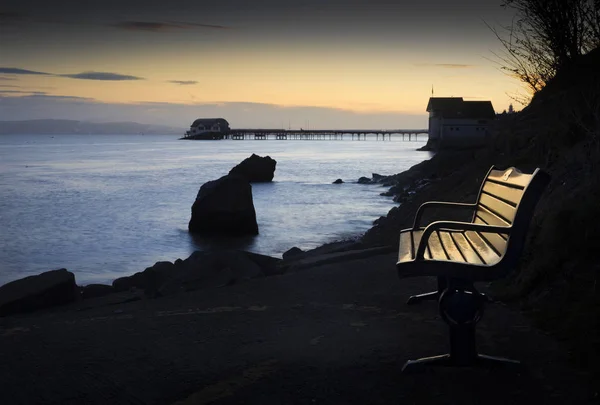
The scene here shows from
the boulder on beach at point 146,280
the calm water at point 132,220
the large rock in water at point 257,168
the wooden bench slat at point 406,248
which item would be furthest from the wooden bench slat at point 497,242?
the large rock in water at point 257,168

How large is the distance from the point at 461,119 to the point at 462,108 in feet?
6.10

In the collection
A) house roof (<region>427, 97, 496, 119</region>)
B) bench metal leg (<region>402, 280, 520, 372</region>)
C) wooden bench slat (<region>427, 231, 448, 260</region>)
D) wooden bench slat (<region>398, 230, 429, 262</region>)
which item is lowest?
bench metal leg (<region>402, 280, 520, 372</region>)

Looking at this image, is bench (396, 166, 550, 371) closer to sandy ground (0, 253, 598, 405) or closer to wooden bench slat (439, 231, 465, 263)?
wooden bench slat (439, 231, 465, 263)

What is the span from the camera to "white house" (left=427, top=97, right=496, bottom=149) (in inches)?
3162

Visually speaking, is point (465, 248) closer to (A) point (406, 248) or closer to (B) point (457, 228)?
(A) point (406, 248)

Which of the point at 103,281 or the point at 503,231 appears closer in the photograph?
the point at 503,231

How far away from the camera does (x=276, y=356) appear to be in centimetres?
452

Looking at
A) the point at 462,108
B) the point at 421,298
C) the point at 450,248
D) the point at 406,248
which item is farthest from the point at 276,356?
the point at 462,108

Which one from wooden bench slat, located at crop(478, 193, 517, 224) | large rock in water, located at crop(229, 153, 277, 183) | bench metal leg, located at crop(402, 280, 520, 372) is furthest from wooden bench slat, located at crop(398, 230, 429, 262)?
large rock in water, located at crop(229, 153, 277, 183)

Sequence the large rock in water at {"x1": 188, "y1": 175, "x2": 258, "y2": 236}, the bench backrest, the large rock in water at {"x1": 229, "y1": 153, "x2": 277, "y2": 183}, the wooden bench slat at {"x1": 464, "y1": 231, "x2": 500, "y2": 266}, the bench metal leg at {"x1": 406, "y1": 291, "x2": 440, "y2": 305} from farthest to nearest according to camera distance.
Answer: the large rock in water at {"x1": 229, "y1": 153, "x2": 277, "y2": 183}, the large rock in water at {"x1": 188, "y1": 175, "x2": 258, "y2": 236}, the bench metal leg at {"x1": 406, "y1": 291, "x2": 440, "y2": 305}, the wooden bench slat at {"x1": 464, "y1": 231, "x2": 500, "y2": 266}, the bench backrest

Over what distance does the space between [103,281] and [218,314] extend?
9.78 metres

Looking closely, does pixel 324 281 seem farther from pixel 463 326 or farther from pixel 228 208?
pixel 228 208

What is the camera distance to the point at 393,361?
4.32 m

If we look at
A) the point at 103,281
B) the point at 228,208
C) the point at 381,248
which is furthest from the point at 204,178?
the point at 381,248
